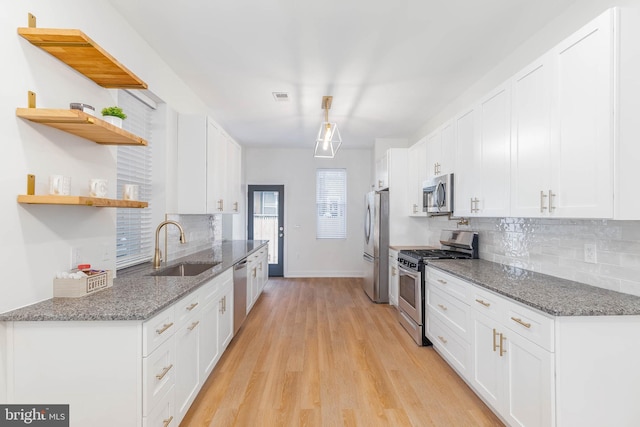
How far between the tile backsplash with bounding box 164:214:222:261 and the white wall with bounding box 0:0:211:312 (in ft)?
3.02

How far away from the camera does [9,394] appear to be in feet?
4.36

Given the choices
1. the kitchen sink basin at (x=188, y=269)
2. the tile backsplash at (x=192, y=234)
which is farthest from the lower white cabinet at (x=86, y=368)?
the tile backsplash at (x=192, y=234)

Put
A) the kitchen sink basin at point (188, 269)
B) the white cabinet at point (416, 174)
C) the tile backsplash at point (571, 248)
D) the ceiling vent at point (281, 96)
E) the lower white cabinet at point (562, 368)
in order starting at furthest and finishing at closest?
the white cabinet at point (416, 174)
the ceiling vent at point (281, 96)
the kitchen sink basin at point (188, 269)
the tile backsplash at point (571, 248)
the lower white cabinet at point (562, 368)

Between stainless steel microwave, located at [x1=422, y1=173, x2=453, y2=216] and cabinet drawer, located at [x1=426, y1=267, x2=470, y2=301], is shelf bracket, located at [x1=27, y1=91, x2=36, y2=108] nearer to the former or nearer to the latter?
cabinet drawer, located at [x1=426, y1=267, x2=470, y2=301]

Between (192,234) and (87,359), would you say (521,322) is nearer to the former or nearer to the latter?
(87,359)

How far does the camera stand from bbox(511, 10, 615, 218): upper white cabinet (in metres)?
1.49

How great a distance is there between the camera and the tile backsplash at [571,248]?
5.59ft

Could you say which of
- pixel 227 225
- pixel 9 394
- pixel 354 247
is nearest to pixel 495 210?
pixel 9 394

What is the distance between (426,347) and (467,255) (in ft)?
3.60

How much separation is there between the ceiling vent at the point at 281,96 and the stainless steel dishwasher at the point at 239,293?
2.07 m

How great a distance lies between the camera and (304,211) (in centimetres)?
649

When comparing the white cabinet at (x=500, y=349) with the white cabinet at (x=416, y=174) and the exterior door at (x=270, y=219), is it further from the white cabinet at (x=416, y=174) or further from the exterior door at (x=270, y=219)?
the exterior door at (x=270, y=219)

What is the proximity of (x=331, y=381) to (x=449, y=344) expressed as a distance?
1087 millimetres

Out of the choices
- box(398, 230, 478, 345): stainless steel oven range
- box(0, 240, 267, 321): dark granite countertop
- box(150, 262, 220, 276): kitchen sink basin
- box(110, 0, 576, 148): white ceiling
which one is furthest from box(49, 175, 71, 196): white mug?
box(398, 230, 478, 345): stainless steel oven range
